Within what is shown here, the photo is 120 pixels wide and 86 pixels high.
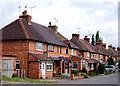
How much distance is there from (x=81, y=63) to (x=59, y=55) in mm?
7857

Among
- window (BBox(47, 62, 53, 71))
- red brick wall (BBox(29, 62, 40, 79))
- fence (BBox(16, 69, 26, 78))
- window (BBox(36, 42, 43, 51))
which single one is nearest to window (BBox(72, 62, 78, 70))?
window (BBox(47, 62, 53, 71))

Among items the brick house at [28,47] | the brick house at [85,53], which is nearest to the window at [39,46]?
the brick house at [28,47]

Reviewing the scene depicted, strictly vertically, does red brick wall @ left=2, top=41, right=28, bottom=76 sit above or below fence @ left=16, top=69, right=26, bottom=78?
above

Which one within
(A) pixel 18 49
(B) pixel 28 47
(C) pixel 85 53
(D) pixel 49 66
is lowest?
(D) pixel 49 66

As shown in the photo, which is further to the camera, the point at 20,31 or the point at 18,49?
the point at 20,31

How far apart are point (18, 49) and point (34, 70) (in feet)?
13.2

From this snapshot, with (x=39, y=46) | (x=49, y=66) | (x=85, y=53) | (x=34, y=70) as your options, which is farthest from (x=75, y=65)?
(x=34, y=70)

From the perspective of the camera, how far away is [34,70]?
2847 cm

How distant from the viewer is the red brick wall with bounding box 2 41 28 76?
95.4 ft

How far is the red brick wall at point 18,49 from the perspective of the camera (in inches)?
1145

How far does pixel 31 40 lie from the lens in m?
29.7

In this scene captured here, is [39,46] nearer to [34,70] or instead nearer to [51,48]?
[51,48]

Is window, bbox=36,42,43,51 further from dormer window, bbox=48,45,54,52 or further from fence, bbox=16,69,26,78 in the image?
fence, bbox=16,69,26,78

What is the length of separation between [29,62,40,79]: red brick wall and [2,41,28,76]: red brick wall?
36.7 inches
